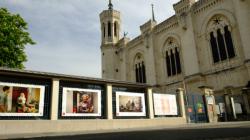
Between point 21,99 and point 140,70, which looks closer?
point 21,99

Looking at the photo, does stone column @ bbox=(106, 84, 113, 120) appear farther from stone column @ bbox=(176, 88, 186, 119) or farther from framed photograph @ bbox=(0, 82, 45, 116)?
stone column @ bbox=(176, 88, 186, 119)

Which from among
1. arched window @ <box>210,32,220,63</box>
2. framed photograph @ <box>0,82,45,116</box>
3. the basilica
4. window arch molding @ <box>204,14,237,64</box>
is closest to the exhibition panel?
framed photograph @ <box>0,82,45,116</box>

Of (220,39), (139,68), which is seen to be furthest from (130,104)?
(139,68)

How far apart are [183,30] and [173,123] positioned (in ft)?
56.2

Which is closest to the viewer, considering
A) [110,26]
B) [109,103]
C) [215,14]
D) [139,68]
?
[109,103]

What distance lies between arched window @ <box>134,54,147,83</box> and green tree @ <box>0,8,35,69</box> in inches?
818

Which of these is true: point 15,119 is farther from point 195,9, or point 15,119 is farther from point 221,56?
point 195,9

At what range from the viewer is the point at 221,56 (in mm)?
26766

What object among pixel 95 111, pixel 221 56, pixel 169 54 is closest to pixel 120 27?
pixel 169 54

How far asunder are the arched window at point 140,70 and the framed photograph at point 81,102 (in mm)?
24680

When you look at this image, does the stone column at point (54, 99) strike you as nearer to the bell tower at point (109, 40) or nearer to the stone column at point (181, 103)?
the stone column at point (181, 103)

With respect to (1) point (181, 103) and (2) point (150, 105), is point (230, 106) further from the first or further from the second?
(2) point (150, 105)

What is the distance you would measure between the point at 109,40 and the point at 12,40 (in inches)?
996

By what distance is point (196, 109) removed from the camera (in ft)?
63.2
